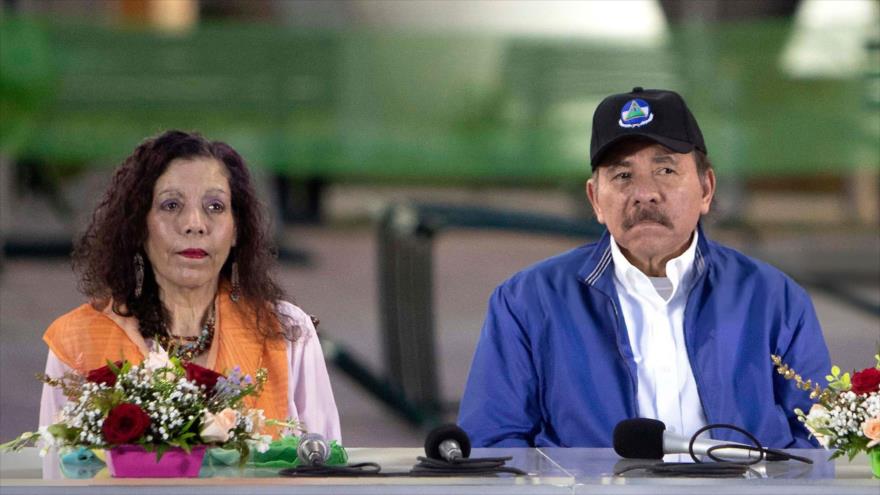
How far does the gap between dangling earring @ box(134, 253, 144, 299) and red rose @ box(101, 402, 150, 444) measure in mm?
927

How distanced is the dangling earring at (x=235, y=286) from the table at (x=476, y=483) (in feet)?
3.00

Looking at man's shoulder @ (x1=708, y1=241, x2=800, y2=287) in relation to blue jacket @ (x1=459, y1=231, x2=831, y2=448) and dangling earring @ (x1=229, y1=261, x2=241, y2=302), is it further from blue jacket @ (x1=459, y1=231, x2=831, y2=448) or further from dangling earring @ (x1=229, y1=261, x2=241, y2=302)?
dangling earring @ (x1=229, y1=261, x2=241, y2=302)

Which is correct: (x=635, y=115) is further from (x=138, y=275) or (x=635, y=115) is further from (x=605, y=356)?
(x=138, y=275)

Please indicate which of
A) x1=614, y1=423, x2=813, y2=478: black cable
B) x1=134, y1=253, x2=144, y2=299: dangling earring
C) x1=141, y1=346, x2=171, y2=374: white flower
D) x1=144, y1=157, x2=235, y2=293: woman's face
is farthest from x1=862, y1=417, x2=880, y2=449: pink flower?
x1=134, y1=253, x2=144, y2=299: dangling earring

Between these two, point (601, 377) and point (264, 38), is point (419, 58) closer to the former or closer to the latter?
point (264, 38)

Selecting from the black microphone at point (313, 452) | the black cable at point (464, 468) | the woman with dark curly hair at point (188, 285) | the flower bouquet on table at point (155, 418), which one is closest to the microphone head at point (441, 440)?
the black cable at point (464, 468)

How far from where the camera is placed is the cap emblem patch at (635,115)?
11.9 feet

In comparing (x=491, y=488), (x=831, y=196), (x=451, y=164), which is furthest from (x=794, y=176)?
(x=491, y=488)

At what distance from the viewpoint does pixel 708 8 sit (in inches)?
353

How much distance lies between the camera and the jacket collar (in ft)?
12.1

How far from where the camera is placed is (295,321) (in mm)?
3861

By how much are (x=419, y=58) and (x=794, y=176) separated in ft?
6.82

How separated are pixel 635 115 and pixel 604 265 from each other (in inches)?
13.8

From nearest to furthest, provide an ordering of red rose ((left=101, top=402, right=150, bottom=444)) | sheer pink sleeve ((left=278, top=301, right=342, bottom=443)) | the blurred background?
red rose ((left=101, top=402, right=150, bottom=444)) < sheer pink sleeve ((left=278, top=301, right=342, bottom=443)) < the blurred background
